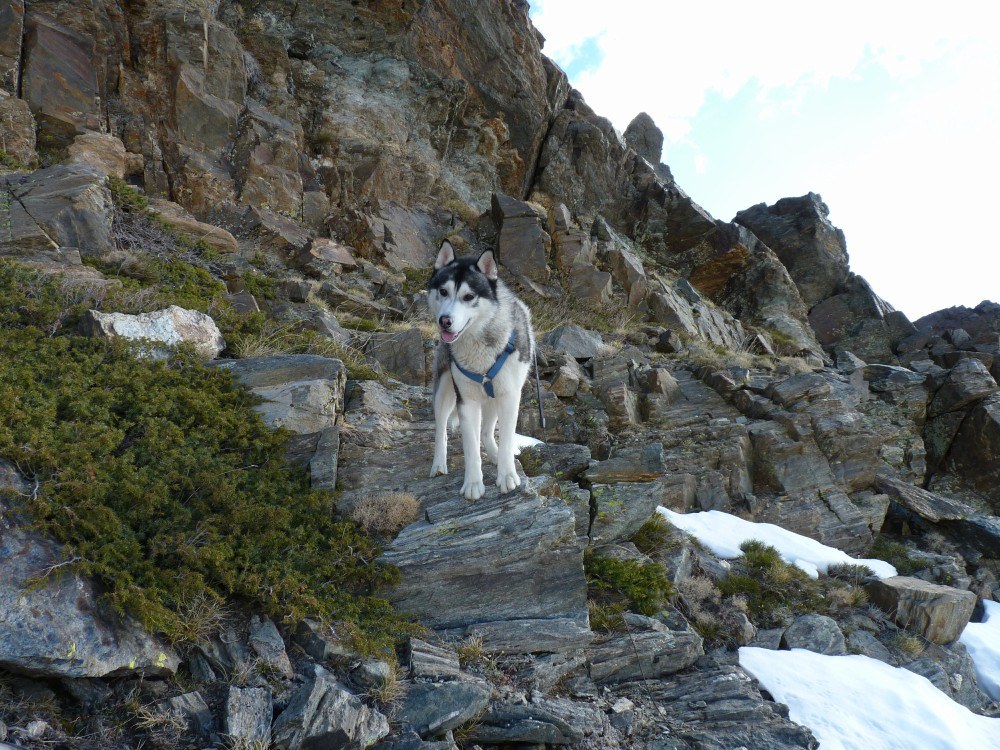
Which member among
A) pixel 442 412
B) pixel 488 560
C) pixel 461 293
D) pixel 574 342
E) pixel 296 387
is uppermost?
pixel 574 342

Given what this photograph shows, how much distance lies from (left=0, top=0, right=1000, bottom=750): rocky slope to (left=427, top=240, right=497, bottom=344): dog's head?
6.59 feet

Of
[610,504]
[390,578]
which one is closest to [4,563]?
[390,578]

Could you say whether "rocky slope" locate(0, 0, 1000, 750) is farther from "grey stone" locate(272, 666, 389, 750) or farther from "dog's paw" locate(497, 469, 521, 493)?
"dog's paw" locate(497, 469, 521, 493)

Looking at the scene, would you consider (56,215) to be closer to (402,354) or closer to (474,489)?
(402,354)

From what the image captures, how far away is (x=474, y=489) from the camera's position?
5.79 metres

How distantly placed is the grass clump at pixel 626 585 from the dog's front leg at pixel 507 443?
5.51 feet

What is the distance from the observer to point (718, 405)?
43.1 feet

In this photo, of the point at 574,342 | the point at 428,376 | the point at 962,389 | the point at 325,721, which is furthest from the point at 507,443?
the point at 962,389

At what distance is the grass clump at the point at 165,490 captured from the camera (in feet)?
13.2

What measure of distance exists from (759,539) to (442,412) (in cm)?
632

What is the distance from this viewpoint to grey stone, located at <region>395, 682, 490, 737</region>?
395cm

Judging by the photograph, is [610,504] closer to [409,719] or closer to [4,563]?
[409,719]

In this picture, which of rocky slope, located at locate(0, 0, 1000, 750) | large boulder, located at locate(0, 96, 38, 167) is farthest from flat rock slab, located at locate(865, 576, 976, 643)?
large boulder, located at locate(0, 96, 38, 167)

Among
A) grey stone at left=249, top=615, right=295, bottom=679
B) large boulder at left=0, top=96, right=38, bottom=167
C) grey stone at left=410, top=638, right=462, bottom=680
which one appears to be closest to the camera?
grey stone at left=249, top=615, right=295, bottom=679
